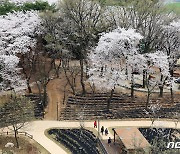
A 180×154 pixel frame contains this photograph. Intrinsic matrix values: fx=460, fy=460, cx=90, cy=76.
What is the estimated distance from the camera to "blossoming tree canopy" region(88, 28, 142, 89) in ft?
204

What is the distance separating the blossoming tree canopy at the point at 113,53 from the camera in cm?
6209

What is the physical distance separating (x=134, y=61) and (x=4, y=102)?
18409mm

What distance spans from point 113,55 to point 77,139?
13613 millimetres

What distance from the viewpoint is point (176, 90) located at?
2741 inches

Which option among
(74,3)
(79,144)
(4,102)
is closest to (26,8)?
(74,3)

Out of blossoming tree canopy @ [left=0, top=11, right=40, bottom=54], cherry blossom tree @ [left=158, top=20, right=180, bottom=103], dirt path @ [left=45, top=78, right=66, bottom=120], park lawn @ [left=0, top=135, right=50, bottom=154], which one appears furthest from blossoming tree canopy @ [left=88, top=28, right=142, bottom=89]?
park lawn @ [left=0, top=135, right=50, bottom=154]

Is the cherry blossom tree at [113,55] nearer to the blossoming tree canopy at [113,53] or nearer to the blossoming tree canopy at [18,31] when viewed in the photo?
the blossoming tree canopy at [113,53]

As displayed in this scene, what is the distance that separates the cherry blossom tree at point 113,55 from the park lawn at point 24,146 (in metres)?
13.7

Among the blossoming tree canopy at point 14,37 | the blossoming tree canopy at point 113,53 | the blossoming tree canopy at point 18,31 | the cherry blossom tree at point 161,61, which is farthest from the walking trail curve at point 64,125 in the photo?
the blossoming tree canopy at point 18,31

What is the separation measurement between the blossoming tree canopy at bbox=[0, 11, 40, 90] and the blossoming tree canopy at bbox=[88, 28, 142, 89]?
30.7ft

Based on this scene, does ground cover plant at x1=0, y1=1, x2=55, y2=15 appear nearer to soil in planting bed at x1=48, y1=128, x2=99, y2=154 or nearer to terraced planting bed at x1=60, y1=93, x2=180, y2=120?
terraced planting bed at x1=60, y1=93, x2=180, y2=120

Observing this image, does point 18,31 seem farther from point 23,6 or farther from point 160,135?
point 160,135

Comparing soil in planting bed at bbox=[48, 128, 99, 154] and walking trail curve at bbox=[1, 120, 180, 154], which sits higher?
walking trail curve at bbox=[1, 120, 180, 154]

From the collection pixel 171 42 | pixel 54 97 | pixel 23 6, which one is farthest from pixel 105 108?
pixel 23 6
